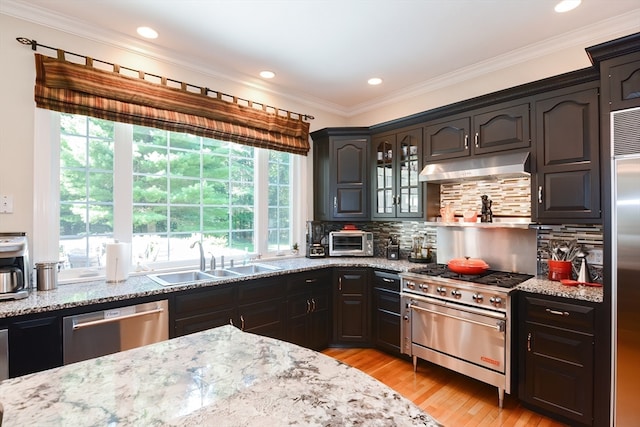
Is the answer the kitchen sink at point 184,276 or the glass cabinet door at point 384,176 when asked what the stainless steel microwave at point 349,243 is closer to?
the glass cabinet door at point 384,176

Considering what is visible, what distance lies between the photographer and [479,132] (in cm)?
292

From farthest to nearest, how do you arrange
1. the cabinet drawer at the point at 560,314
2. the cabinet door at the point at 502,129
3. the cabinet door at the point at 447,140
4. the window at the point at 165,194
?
the cabinet door at the point at 447,140 → the cabinet door at the point at 502,129 → the window at the point at 165,194 → the cabinet drawer at the point at 560,314

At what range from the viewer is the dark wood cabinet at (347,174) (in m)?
3.81

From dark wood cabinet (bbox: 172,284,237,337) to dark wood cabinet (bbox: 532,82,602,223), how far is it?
8.37 feet

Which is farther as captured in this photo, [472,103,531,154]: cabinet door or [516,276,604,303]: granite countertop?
[472,103,531,154]: cabinet door

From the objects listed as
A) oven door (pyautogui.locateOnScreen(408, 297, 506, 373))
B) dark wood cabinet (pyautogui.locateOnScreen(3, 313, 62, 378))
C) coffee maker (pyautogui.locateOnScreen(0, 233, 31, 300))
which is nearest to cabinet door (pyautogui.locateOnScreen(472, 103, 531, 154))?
oven door (pyautogui.locateOnScreen(408, 297, 506, 373))

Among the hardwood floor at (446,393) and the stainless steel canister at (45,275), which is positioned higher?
the stainless steel canister at (45,275)

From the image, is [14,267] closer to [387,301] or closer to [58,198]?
[58,198]

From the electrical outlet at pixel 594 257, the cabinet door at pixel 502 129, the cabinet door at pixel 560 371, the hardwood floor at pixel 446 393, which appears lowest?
the hardwood floor at pixel 446 393

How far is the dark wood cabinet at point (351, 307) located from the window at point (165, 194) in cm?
85

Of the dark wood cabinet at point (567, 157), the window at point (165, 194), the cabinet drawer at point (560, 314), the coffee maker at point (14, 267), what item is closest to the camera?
the coffee maker at point (14, 267)

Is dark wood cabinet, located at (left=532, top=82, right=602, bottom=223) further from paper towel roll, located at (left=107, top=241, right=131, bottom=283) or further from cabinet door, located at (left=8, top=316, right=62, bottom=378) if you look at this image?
cabinet door, located at (left=8, top=316, right=62, bottom=378)

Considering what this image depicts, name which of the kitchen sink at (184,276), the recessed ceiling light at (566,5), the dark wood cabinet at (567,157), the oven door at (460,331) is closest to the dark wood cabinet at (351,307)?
the oven door at (460,331)

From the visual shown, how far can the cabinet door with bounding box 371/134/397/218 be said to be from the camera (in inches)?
142
